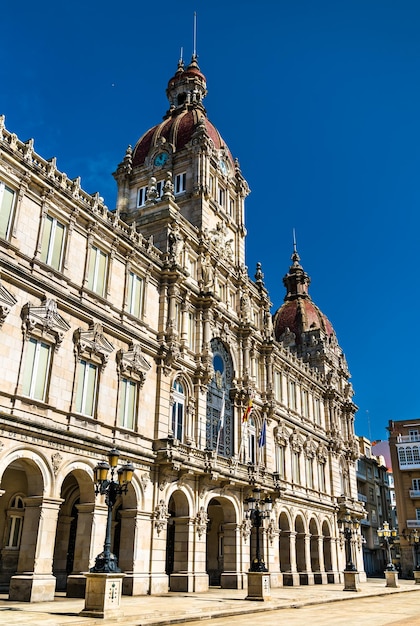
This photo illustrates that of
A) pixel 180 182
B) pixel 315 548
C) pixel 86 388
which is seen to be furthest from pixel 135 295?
pixel 315 548

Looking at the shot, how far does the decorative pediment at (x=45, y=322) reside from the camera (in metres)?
25.3

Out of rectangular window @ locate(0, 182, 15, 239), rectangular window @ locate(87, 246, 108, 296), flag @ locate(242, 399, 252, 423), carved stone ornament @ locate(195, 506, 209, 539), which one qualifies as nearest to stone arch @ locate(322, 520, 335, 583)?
flag @ locate(242, 399, 252, 423)

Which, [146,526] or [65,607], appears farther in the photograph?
[146,526]

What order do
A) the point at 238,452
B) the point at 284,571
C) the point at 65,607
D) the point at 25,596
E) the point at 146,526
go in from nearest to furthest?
the point at 65,607 < the point at 25,596 < the point at 146,526 < the point at 238,452 < the point at 284,571

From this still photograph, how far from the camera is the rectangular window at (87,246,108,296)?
30.4 metres

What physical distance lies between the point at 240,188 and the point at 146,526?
31.6 m

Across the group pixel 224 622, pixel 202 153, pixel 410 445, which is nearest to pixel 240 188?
pixel 202 153

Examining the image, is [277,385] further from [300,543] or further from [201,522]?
[201,522]

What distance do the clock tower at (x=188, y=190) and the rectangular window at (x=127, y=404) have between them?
1040 centimetres

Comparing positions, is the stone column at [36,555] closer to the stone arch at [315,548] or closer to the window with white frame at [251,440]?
the window with white frame at [251,440]

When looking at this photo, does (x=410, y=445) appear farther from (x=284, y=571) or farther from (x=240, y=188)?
(x=240, y=188)

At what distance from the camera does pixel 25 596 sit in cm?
2253

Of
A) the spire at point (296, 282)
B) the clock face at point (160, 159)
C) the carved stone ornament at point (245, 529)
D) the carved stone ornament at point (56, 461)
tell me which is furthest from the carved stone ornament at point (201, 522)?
the spire at point (296, 282)

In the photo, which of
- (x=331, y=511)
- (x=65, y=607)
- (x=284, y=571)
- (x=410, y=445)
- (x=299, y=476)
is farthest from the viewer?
(x=410, y=445)
